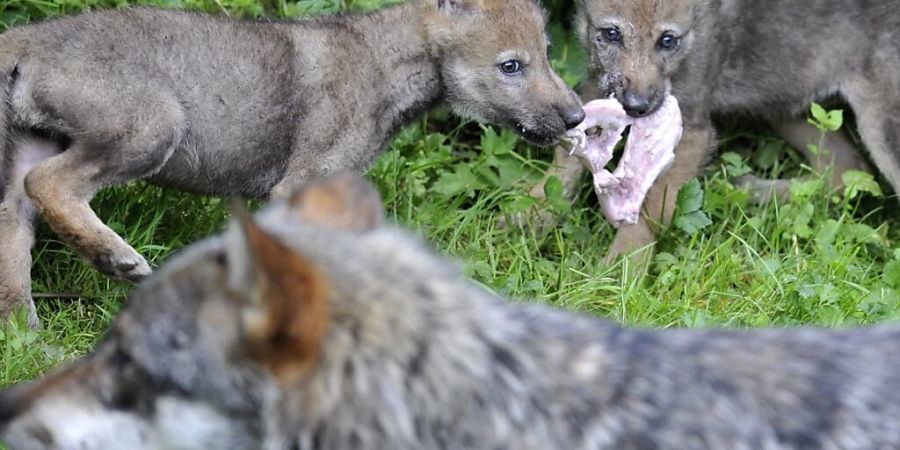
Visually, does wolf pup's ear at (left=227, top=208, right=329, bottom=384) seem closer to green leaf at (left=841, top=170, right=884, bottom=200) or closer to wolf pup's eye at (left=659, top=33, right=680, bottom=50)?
wolf pup's eye at (left=659, top=33, right=680, bottom=50)

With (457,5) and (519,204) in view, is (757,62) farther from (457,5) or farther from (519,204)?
(457,5)

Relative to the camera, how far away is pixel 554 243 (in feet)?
18.4

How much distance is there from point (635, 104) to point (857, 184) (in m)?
1.12

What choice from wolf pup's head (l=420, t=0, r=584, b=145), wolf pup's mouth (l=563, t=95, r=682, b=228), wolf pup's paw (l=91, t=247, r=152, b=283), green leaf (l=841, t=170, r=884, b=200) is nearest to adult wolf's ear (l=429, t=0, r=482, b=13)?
wolf pup's head (l=420, t=0, r=584, b=145)

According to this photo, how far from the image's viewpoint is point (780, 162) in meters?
6.73

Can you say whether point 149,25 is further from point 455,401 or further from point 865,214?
point 865,214

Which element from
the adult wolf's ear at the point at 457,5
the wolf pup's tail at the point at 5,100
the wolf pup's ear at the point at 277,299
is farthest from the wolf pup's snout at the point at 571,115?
the wolf pup's ear at the point at 277,299

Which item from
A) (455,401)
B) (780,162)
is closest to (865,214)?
(780,162)

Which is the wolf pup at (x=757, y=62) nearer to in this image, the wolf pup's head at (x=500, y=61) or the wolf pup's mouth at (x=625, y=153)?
the wolf pup's mouth at (x=625, y=153)

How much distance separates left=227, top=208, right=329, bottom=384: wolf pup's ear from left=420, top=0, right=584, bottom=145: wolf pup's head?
2.86 meters

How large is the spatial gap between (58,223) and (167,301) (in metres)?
2.09

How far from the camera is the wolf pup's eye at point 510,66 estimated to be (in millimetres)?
5246

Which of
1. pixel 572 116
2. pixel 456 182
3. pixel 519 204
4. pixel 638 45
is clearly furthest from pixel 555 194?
pixel 638 45

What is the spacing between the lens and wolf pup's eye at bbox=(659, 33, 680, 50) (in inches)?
232
